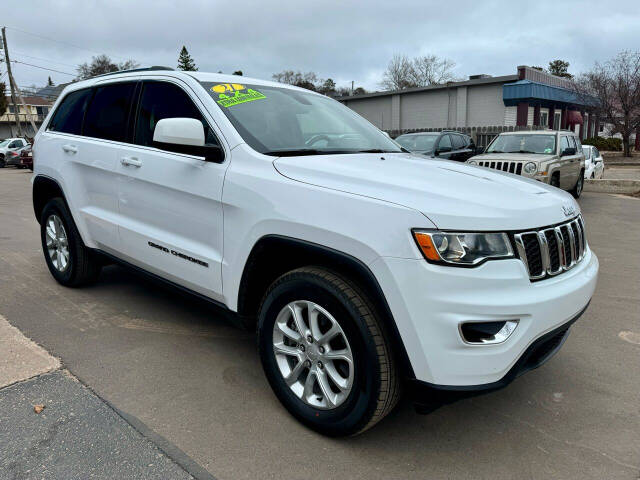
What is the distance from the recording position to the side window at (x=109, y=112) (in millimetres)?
3873

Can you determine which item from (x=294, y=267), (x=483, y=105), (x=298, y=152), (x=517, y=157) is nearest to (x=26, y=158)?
(x=483, y=105)

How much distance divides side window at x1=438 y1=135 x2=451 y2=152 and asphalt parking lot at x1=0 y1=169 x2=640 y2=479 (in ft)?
24.5

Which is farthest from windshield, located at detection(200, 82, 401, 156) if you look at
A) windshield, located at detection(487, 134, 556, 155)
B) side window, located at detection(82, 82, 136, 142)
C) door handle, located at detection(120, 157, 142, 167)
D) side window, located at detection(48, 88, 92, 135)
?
windshield, located at detection(487, 134, 556, 155)

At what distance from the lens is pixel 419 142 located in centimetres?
1199

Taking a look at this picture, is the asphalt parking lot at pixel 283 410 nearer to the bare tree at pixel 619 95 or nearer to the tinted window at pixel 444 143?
the tinted window at pixel 444 143

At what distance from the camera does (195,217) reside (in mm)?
3090

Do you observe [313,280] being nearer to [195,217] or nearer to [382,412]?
[382,412]

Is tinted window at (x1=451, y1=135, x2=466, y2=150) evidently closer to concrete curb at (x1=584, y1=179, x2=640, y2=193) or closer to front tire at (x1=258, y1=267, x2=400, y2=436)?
concrete curb at (x1=584, y1=179, x2=640, y2=193)

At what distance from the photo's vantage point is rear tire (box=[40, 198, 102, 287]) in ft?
14.6

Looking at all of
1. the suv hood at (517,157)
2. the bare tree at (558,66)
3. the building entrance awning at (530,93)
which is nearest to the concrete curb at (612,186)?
the suv hood at (517,157)

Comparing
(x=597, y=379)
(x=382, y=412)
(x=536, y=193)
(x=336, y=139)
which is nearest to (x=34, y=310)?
(x=336, y=139)

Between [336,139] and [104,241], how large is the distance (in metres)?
1.96

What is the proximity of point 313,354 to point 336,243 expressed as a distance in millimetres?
591

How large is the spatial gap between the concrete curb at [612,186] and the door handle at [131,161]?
15.8 meters
